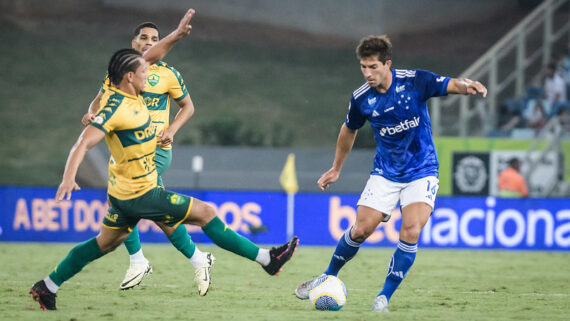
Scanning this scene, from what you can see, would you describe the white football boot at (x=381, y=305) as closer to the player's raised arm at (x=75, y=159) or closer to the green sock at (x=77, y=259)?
the green sock at (x=77, y=259)

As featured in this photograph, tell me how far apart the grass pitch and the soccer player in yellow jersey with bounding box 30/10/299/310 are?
0.42 metres

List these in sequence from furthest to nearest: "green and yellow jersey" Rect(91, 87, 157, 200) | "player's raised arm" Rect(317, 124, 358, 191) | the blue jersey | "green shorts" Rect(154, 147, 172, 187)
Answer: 1. "green shorts" Rect(154, 147, 172, 187)
2. "player's raised arm" Rect(317, 124, 358, 191)
3. the blue jersey
4. "green and yellow jersey" Rect(91, 87, 157, 200)

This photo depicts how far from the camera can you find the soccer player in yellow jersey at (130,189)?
21.4 feet

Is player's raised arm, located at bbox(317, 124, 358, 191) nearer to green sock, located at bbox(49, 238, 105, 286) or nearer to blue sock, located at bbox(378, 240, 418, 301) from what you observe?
blue sock, located at bbox(378, 240, 418, 301)

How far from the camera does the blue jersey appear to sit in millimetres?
7105

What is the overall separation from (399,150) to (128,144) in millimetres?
2201

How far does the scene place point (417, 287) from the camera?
9.32 metres

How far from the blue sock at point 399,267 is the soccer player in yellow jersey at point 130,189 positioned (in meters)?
0.82

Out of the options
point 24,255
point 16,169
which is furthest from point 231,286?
point 16,169

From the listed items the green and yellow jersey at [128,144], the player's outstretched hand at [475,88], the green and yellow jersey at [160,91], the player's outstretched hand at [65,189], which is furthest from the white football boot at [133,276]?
the player's outstretched hand at [475,88]

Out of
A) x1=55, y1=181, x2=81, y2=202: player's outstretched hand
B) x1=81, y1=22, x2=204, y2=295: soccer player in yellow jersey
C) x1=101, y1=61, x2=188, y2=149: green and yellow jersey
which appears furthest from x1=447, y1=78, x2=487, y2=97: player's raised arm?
x1=55, y1=181, x2=81, y2=202: player's outstretched hand

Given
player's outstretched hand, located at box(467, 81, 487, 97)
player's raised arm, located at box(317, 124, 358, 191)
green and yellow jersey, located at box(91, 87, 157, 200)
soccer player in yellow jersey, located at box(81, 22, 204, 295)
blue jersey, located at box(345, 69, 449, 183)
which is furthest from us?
soccer player in yellow jersey, located at box(81, 22, 204, 295)

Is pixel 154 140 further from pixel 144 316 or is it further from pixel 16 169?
pixel 16 169

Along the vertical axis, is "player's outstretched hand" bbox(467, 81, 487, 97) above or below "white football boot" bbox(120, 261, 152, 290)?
above
